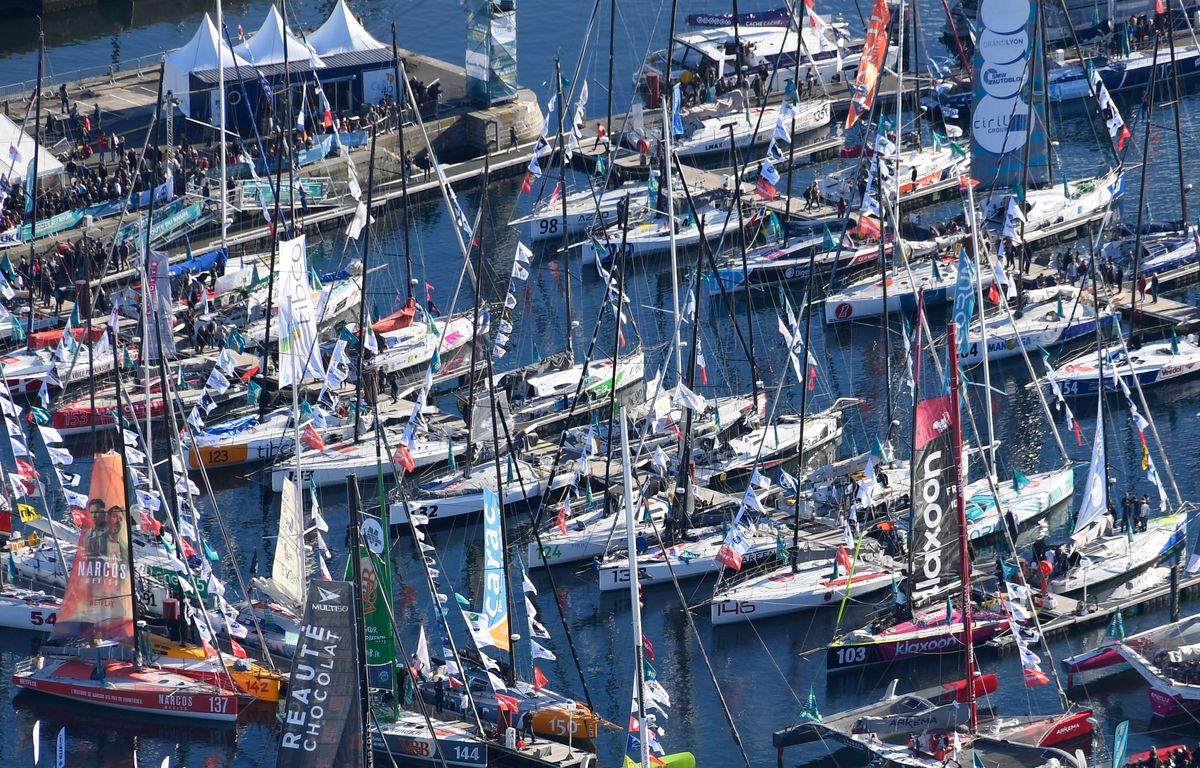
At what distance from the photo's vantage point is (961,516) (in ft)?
250

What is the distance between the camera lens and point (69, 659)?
8262cm

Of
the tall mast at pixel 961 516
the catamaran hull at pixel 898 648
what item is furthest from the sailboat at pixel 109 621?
the tall mast at pixel 961 516

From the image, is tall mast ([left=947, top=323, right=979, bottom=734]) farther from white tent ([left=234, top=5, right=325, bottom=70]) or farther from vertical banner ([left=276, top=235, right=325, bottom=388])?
white tent ([left=234, top=5, right=325, bottom=70])

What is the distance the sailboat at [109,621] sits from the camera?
3167 inches

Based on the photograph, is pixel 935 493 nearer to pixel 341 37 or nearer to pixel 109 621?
pixel 109 621

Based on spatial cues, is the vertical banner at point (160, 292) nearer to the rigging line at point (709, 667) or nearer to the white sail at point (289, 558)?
the white sail at point (289, 558)

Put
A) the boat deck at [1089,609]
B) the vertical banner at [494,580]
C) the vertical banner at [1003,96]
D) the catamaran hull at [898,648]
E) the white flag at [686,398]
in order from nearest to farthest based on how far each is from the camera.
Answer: the vertical banner at [494,580]
the catamaran hull at [898,648]
the boat deck at [1089,609]
the white flag at [686,398]
the vertical banner at [1003,96]

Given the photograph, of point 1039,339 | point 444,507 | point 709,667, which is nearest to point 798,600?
point 709,667

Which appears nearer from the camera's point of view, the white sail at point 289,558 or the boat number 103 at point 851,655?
the boat number 103 at point 851,655

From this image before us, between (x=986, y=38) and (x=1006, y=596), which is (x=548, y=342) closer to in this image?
(x=986, y=38)

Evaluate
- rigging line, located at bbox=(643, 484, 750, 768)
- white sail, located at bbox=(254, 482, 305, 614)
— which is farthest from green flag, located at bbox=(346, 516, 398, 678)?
rigging line, located at bbox=(643, 484, 750, 768)

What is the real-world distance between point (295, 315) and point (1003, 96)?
39492mm

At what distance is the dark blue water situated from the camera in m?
79.8

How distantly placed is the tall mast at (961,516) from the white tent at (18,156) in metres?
60.3
